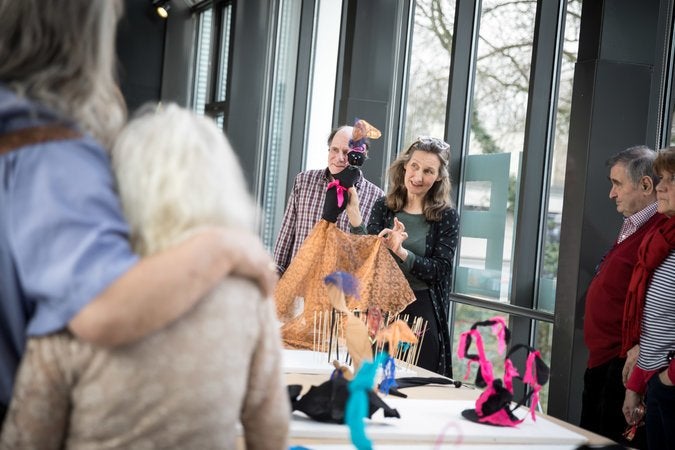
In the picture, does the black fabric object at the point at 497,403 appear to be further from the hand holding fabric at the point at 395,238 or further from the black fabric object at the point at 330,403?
the hand holding fabric at the point at 395,238

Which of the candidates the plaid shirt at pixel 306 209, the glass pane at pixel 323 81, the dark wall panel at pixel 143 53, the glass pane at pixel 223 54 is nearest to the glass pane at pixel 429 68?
the glass pane at pixel 323 81

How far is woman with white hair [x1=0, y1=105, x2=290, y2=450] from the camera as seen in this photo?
3.22 ft

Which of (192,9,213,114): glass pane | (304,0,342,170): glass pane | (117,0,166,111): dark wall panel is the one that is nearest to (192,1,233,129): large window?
(192,9,213,114): glass pane

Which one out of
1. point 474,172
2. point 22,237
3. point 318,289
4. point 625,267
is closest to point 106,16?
point 22,237

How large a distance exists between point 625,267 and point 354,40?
3.13m

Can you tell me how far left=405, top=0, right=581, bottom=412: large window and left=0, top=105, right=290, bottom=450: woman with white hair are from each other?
3785mm

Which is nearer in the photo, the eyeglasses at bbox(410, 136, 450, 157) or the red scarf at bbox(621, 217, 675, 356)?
the red scarf at bbox(621, 217, 675, 356)

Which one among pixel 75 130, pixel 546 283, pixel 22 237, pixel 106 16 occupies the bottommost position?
pixel 546 283

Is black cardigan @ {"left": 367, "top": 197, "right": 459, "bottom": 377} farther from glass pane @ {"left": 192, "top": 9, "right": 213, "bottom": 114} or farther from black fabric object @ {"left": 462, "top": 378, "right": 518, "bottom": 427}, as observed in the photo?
glass pane @ {"left": 192, "top": 9, "right": 213, "bottom": 114}

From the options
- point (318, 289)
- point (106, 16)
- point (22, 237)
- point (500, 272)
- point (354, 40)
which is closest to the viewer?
point (22, 237)

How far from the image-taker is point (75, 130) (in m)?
1.04

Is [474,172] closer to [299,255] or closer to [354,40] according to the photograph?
[354,40]

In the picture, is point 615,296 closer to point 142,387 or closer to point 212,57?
point 142,387

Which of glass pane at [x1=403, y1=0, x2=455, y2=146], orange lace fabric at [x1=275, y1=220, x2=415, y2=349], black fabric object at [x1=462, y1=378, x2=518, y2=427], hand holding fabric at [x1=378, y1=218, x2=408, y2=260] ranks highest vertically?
glass pane at [x1=403, y1=0, x2=455, y2=146]
